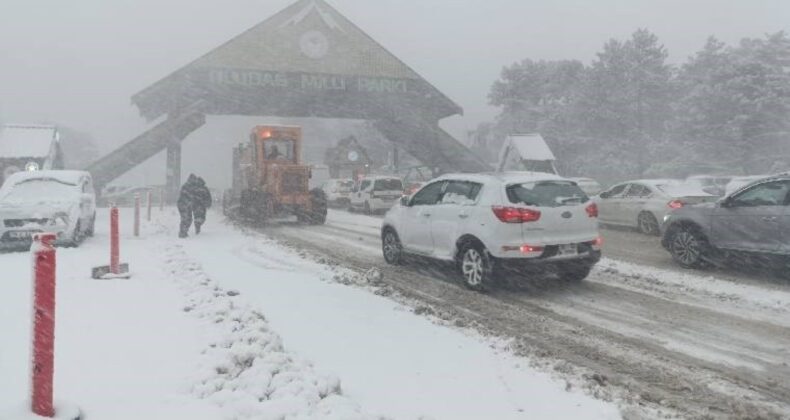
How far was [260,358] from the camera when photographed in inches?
200

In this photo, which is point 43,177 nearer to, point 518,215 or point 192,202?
point 192,202

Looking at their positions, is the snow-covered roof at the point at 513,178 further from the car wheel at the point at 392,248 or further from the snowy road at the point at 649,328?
the car wheel at the point at 392,248

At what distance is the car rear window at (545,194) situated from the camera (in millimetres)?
8414

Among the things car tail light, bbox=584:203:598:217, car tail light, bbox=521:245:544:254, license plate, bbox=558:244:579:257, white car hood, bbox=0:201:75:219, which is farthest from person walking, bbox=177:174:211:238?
car tail light, bbox=584:203:598:217

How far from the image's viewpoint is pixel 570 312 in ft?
24.6

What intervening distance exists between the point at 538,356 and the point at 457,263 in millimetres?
3472

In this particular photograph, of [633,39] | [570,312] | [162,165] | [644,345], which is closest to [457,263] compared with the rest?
[570,312]

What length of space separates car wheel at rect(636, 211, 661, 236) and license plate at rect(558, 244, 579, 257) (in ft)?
27.3

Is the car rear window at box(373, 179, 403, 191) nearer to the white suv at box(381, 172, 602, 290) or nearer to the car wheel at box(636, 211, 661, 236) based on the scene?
the car wheel at box(636, 211, 661, 236)

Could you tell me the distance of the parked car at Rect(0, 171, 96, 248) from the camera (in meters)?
12.8

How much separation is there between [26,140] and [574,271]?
2883 centimetres

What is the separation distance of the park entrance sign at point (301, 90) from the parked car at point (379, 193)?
43.2ft

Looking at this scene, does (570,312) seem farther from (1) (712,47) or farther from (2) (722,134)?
(1) (712,47)

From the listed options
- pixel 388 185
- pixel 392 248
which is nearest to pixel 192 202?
pixel 392 248
